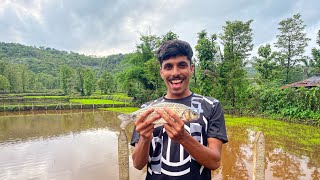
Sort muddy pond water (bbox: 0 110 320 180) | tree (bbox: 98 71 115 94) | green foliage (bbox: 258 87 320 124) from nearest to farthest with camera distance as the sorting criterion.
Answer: muddy pond water (bbox: 0 110 320 180), green foliage (bbox: 258 87 320 124), tree (bbox: 98 71 115 94)

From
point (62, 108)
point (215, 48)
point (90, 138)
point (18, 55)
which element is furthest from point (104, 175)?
point (18, 55)

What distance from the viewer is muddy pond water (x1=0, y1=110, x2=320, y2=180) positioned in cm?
1009

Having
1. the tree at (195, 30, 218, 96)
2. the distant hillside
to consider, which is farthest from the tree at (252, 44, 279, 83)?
the distant hillside

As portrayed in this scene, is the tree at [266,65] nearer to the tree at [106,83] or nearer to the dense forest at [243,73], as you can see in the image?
the dense forest at [243,73]

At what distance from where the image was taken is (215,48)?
99.0ft

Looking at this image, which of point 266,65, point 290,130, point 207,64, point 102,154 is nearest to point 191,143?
point 102,154

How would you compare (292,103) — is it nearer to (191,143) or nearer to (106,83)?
(191,143)

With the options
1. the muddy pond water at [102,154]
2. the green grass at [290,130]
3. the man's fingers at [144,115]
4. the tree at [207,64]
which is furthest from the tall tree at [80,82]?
the man's fingers at [144,115]

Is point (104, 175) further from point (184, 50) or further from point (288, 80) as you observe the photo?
point (288, 80)

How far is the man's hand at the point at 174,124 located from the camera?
1695 millimetres

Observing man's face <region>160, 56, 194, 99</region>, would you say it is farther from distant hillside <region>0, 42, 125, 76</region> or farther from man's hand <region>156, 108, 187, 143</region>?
distant hillside <region>0, 42, 125, 76</region>

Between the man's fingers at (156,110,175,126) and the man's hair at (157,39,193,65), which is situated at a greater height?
the man's hair at (157,39,193,65)

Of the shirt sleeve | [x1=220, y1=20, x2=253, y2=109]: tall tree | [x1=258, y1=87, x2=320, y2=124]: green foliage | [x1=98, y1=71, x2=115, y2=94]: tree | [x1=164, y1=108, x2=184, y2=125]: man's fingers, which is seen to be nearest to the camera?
[x1=164, y1=108, x2=184, y2=125]: man's fingers

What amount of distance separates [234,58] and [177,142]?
95.2 ft
